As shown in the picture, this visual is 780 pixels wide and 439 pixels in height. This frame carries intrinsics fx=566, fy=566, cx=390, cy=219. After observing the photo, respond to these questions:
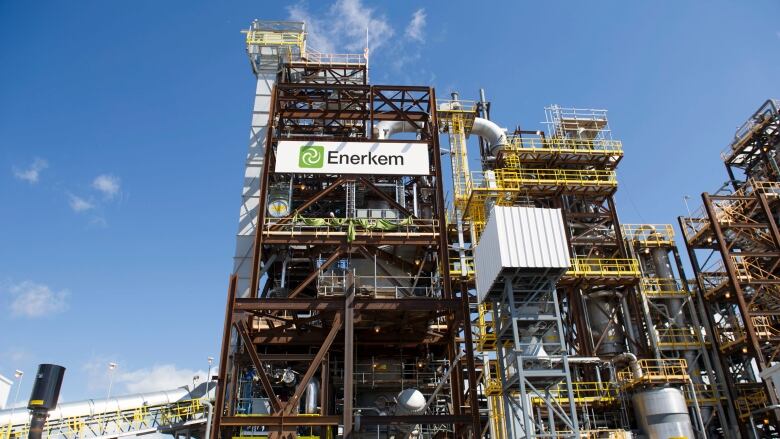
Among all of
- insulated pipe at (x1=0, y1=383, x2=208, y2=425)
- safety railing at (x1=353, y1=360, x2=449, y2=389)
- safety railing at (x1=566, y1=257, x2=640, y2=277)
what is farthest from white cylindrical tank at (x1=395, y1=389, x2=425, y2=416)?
safety railing at (x1=566, y1=257, x2=640, y2=277)

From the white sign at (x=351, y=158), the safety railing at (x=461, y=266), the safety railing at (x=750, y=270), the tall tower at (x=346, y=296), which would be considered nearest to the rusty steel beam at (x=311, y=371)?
the tall tower at (x=346, y=296)

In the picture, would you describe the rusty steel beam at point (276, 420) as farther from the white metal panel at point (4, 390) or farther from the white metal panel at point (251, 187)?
the white metal panel at point (4, 390)

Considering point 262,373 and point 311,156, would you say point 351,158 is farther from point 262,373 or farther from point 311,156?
point 262,373

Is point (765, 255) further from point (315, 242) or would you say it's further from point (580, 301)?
point (315, 242)

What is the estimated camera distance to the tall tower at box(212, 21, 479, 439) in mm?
24734

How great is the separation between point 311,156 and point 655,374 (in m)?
22.3

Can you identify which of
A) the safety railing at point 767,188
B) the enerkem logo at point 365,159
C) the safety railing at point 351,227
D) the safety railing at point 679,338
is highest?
the safety railing at point 767,188

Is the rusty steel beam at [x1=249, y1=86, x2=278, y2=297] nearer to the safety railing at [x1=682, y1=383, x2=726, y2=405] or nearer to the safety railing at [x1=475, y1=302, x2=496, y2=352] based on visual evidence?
the safety railing at [x1=475, y1=302, x2=496, y2=352]

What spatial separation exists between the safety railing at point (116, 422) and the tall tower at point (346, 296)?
13.9ft

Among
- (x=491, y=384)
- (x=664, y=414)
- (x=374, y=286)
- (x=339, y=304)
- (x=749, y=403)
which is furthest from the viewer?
(x=749, y=403)

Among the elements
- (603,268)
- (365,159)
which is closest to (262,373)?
(365,159)

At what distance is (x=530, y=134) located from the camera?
145ft

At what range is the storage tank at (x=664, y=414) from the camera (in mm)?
29453

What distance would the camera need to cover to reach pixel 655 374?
102 feet
